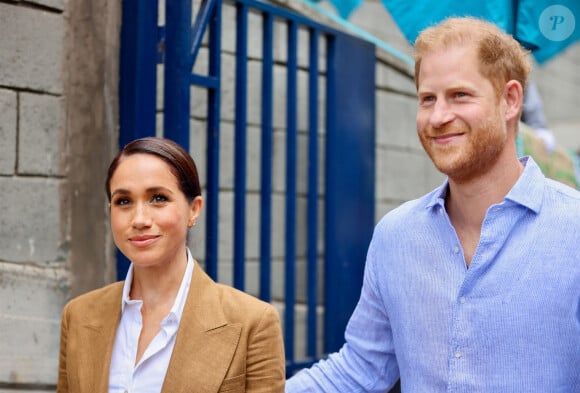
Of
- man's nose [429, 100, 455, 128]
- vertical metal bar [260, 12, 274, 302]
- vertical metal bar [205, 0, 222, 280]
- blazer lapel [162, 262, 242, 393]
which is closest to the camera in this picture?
blazer lapel [162, 262, 242, 393]

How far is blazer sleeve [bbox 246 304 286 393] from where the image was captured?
2.23 meters

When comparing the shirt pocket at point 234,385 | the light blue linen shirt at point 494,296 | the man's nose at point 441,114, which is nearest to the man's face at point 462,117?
the man's nose at point 441,114

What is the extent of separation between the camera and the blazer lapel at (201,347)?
7.16 feet

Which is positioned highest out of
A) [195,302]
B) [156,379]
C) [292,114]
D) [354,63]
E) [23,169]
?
[354,63]

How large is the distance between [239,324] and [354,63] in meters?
3.14

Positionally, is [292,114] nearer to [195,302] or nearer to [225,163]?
[225,163]

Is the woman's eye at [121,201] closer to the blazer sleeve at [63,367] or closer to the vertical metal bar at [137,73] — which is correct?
the blazer sleeve at [63,367]

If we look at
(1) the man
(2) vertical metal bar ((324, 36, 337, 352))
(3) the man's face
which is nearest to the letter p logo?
(1) the man

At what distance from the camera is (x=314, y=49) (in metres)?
4.82

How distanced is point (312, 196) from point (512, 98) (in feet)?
8.38

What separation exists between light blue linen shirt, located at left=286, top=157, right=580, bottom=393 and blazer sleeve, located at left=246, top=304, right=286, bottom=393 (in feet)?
1.19

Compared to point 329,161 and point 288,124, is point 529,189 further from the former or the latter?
point 329,161

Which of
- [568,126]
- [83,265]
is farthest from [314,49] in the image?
[568,126]

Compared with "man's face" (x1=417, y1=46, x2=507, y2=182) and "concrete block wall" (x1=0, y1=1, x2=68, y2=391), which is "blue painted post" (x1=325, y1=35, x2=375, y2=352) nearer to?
"concrete block wall" (x1=0, y1=1, x2=68, y2=391)
